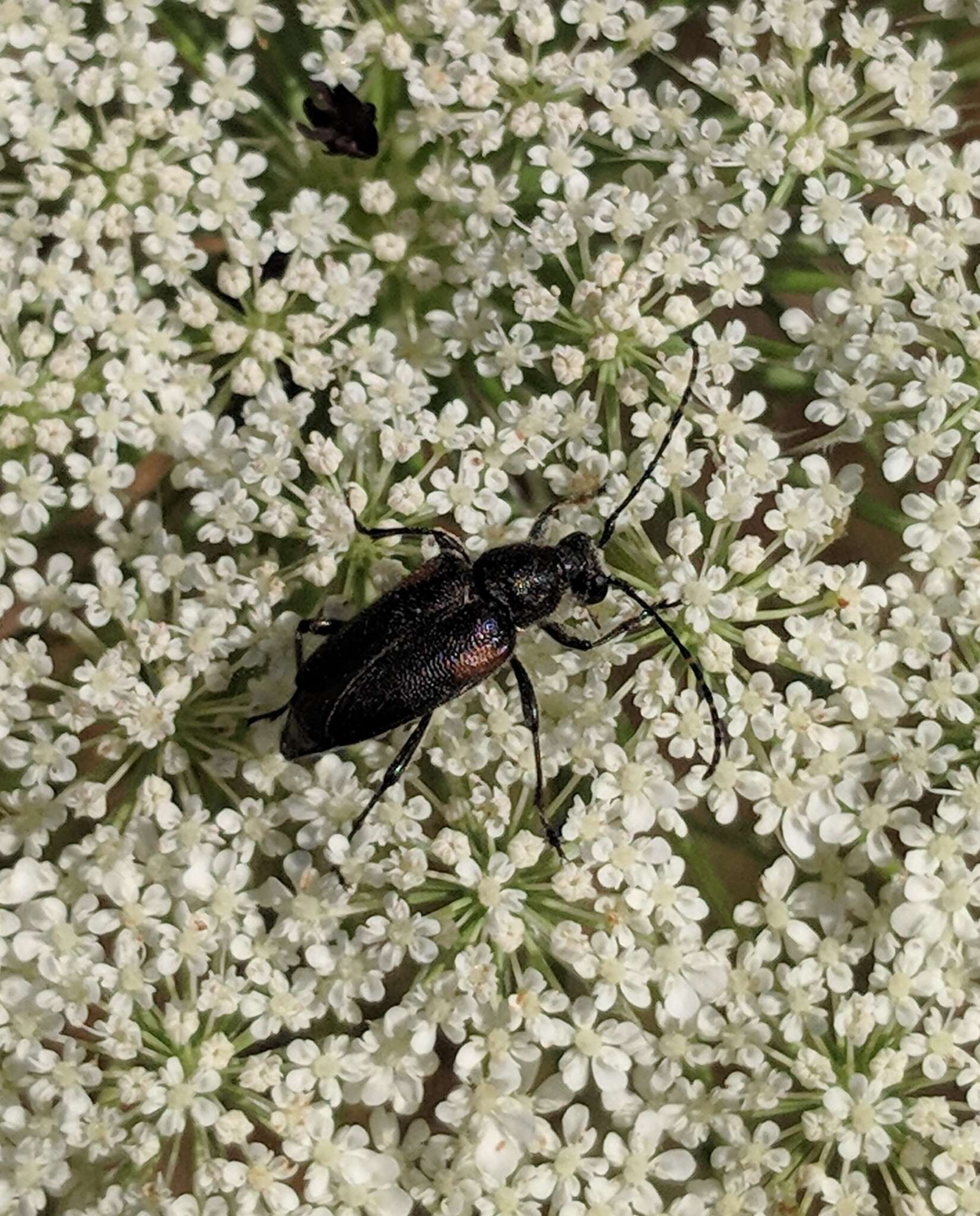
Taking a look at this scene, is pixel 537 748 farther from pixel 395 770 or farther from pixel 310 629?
pixel 310 629

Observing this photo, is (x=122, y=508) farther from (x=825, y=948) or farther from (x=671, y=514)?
(x=825, y=948)

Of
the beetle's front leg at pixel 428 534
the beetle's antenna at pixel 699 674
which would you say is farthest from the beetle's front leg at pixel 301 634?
the beetle's antenna at pixel 699 674

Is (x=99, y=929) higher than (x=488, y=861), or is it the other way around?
(x=488, y=861)

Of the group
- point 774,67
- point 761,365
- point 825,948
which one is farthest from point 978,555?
point 774,67

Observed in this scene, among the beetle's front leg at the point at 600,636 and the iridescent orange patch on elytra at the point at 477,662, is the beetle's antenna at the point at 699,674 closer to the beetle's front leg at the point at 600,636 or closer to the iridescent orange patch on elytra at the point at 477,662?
the beetle's front leg at the point at 600,636

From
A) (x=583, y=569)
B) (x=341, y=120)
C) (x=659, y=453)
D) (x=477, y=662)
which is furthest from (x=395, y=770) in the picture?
(x=341, y=120)

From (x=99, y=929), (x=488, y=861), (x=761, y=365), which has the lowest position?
(x=99, y=929)

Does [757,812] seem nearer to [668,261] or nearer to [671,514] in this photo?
[671,514]

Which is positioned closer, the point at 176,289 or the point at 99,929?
the point at 99,929

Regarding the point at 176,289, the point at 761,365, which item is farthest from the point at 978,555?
the point at 176,289
